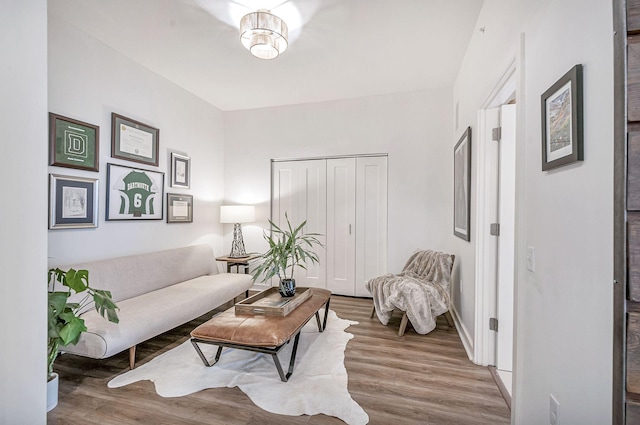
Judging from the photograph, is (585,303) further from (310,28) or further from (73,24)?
(73,24)

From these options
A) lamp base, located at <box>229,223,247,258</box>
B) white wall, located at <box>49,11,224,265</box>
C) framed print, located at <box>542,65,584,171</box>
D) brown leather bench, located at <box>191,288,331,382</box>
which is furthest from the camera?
lamp base, located at <box>229,223,247,258</box>

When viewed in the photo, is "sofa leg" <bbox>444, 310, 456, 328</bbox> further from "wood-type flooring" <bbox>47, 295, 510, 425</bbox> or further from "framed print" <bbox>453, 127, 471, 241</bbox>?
"framed print" <bbox>453, 127, 471, 241</bbox>

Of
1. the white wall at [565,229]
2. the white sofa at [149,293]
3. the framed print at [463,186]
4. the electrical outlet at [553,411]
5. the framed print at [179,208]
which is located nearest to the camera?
the white wall at [565,229]

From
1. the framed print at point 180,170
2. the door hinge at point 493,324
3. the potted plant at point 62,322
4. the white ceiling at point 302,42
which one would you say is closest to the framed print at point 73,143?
the white ceiling at point 302,42

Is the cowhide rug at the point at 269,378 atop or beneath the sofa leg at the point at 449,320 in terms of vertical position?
beneath

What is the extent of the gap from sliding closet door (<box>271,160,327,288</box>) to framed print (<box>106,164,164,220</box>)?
63.7 inches

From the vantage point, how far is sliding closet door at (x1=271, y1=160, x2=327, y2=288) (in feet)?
14.5

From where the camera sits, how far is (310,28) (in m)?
2.57

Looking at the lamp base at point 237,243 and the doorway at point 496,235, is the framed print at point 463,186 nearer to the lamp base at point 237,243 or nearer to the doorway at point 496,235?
the doorway at point 496,235

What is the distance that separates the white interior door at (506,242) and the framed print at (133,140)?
3.48 metres

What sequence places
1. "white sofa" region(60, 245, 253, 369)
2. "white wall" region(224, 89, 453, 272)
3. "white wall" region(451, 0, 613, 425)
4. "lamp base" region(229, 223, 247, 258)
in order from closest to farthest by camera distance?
"white wall" region(451, 0, 613, 425)
"white sofa" region(60, 245, 253, 369)
"white wall" region(224, 89, 453, 272)
"lamp base" region(229, 223, 247, 258)

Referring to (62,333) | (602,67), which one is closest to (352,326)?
(62,333)

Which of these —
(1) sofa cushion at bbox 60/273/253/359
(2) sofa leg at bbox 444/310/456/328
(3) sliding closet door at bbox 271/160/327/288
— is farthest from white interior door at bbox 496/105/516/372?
(1) sofa cushion at bbox 60/273/253/359

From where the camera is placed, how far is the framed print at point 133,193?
298 centimetres
